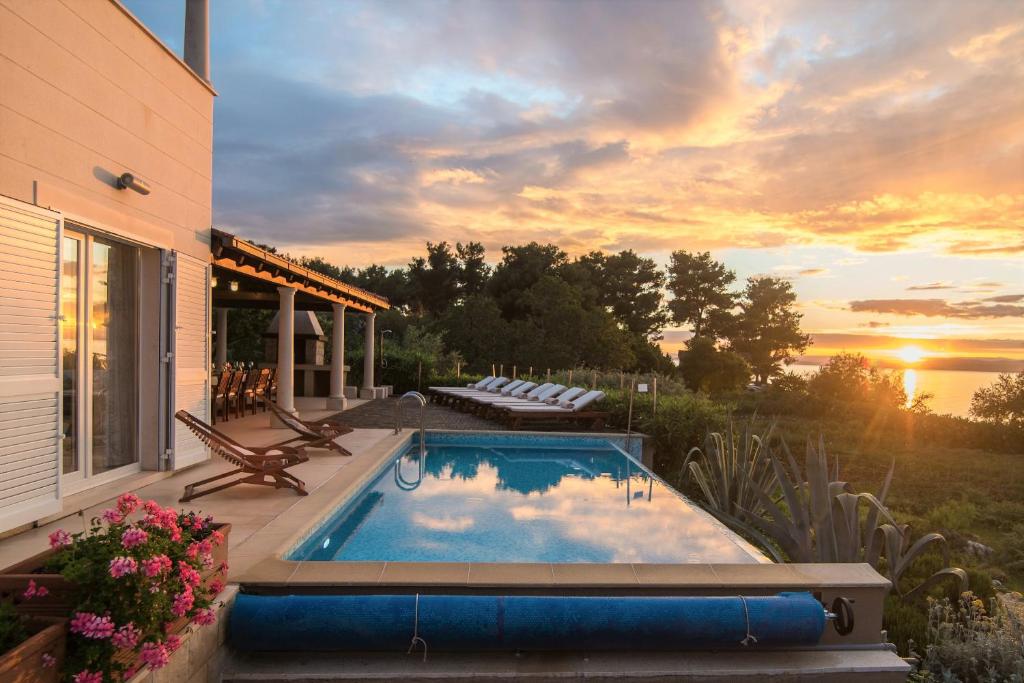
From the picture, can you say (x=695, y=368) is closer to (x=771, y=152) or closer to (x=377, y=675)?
(x=771, y=152)

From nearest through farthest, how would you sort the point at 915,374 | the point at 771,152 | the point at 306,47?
the point at 306,47 → the point at 771,152 → the point at 915,374

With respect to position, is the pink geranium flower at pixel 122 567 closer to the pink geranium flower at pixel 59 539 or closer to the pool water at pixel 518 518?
the pink geranium flower at pixel 59 539

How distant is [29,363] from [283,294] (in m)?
6.81

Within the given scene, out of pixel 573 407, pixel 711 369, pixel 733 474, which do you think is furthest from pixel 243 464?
pixel 711 369

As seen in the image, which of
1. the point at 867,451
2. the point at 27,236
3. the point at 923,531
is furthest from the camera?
the point at 867,451

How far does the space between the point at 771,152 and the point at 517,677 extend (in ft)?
37.5

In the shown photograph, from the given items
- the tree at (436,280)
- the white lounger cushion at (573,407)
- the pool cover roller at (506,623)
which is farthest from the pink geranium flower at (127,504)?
the tree at (436,280)

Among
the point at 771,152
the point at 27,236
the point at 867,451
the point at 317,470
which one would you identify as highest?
the point at 771,152

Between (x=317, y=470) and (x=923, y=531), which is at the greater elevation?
(x=317, y=470)

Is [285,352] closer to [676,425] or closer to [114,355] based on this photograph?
[114,355]

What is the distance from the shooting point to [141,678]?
2.28m

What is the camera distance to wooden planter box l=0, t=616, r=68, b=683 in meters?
1.91

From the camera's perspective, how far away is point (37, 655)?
2.03m

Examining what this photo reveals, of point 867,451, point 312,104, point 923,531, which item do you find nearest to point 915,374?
point 867,451
